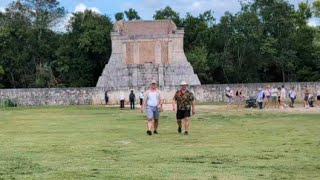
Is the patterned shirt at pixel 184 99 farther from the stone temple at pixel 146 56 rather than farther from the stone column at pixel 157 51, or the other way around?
the stone column at pixel 157 51

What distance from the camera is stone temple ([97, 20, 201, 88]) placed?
54.8m

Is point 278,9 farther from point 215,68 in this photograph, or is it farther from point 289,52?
point 215,68

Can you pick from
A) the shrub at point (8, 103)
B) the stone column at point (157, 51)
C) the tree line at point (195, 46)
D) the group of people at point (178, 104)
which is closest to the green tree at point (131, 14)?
the tree line at point (195, 46)

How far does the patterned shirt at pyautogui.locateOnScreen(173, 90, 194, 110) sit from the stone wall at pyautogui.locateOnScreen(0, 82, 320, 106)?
30096mm

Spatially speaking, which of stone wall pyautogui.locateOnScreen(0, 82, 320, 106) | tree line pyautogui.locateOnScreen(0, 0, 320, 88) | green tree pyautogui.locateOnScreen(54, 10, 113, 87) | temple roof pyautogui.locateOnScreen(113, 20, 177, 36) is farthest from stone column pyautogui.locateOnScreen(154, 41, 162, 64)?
stone wall pyautogui.locateOnScreen(0, 82, 320, 106)

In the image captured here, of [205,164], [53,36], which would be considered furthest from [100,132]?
[53,36]

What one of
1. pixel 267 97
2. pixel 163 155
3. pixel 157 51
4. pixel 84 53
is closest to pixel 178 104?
pixel 163 155

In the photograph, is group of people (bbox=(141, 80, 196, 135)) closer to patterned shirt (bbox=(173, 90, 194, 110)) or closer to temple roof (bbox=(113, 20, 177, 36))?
patterned shirt (bbox=(173, 90, 194, 110))

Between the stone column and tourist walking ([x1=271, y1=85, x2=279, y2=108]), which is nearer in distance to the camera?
tourist walking ([x1=271, y1=85, x2=279, y2=108])

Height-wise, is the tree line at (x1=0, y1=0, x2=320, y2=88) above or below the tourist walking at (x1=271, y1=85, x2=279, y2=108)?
above

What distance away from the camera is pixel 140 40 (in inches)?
2271

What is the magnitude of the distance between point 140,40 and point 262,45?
42.6 ft

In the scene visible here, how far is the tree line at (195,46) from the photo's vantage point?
59.8 meters

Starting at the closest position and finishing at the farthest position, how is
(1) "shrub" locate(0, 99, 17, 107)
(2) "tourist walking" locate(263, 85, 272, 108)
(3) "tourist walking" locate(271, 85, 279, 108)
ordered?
(3) "tourist walking" locate(271, 85, 279, 108) → (2) "tourist walking" locate(263, 85, 272, 108) → (1) "shrub" locate(0, 99, 17, 107)
